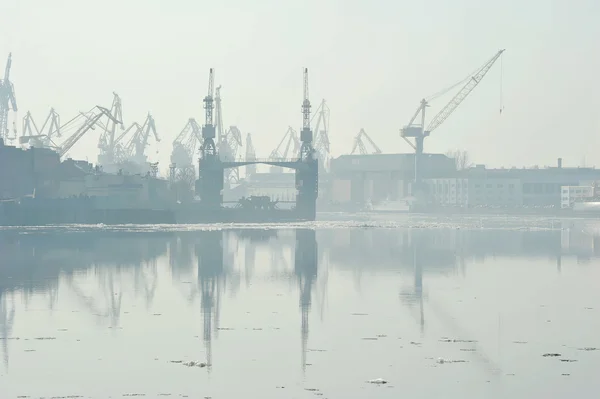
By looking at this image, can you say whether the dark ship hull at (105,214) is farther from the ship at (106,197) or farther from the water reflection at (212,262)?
the water reflection at (212,262)

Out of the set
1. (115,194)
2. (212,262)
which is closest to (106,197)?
(115,194)

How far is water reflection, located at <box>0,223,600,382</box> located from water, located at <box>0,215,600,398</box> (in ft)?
0.46

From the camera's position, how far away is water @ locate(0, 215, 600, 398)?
69.7 feet

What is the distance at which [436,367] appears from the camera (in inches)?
901

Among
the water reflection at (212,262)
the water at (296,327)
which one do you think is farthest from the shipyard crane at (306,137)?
the water at (296,327)

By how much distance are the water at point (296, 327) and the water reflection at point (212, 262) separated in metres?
0.14

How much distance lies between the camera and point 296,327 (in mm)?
28922

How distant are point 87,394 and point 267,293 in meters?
18.1

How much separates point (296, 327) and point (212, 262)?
24153 mm

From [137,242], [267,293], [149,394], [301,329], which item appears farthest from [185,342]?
[137,242]

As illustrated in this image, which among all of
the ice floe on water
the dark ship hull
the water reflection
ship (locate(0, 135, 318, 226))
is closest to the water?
the water reflection

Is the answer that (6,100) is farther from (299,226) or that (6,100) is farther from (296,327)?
(296,327)

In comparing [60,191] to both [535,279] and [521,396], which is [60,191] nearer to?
[535,279]

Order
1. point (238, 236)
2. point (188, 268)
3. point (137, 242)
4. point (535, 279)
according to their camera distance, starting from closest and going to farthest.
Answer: point (535, 279) → point (188, 268) → point (137, 242) → point (238, 236)
